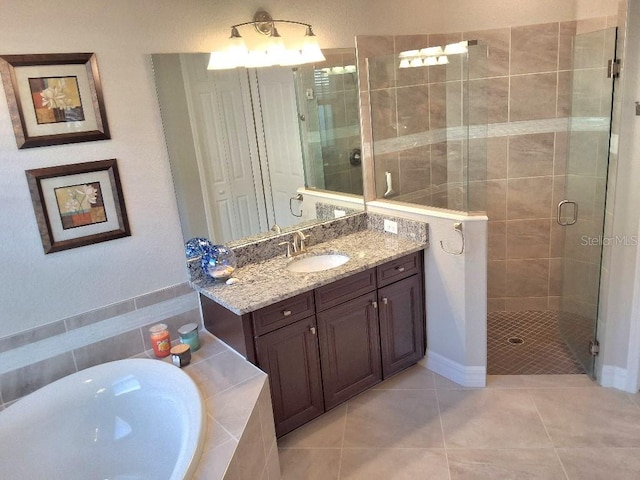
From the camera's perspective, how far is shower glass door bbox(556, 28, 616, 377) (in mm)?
2666

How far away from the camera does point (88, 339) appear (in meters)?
2.32

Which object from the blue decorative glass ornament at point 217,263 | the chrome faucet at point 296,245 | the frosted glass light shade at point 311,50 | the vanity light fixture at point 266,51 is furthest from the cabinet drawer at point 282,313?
the frosted glass light shade at point 311,50

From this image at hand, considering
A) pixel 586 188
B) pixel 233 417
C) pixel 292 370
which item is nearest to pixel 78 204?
pixel 233 417

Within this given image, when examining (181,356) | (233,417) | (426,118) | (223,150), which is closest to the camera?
(233,417)

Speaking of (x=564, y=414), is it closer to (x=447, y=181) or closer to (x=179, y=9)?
(x=447, y=181)

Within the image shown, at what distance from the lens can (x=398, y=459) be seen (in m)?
2.36

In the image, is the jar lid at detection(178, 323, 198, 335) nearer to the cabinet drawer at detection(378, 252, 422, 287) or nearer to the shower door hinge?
the cabinet drawer at detection(378, 252, 422, 287)

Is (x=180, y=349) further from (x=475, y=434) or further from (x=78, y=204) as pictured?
(x=475, y=434)

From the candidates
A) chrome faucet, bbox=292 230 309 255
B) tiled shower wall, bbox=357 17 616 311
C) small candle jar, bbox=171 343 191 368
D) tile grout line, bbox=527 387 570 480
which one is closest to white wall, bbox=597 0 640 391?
tile grout line, bbox=527 387 570 480

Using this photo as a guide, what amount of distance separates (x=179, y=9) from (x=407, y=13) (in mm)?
1564

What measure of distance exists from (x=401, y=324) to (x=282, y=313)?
0.90 m

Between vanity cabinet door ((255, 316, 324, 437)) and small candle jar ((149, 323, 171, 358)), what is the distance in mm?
467

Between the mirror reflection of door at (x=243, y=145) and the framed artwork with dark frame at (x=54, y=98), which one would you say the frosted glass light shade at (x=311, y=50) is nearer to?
the mirror reflection of door at (x=243, y=145)

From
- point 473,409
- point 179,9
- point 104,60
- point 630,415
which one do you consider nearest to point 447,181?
point 473,409
